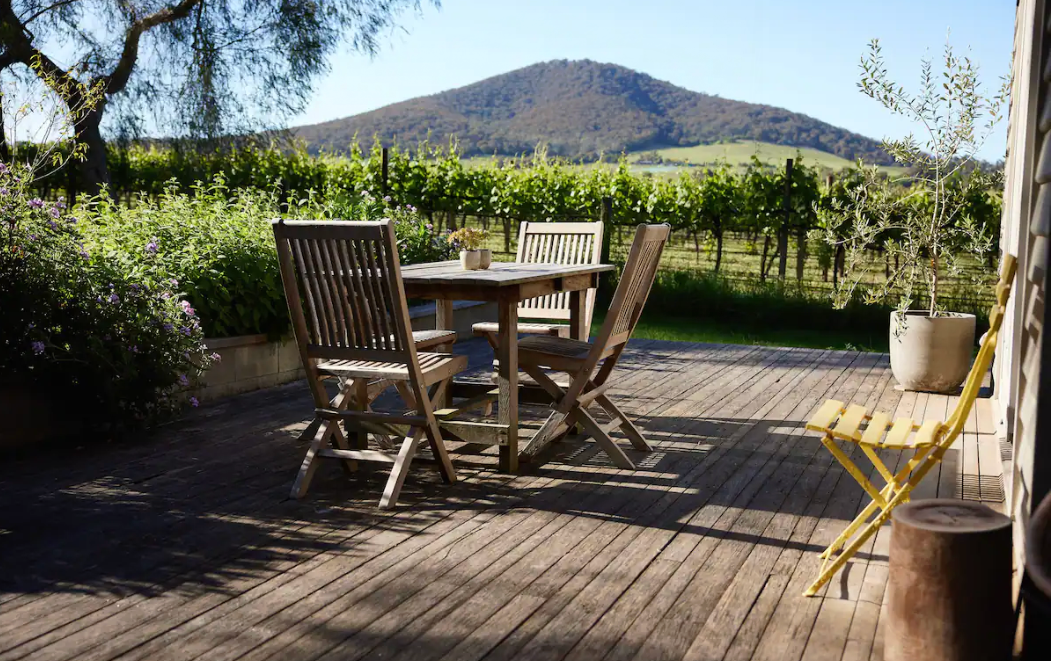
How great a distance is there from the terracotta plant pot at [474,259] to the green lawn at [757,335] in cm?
443

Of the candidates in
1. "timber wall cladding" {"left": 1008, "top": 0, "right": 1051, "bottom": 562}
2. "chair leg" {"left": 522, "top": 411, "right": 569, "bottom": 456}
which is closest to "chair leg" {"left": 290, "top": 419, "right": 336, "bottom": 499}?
"chair leg" {"left": 522, "top": 411, "right": 569, "bottom": 456}

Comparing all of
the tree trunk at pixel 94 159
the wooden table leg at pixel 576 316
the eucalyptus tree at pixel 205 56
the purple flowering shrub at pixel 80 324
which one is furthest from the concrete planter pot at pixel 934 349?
the tree trunk at pixel 94 159

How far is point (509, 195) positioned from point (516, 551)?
8831 millimetres

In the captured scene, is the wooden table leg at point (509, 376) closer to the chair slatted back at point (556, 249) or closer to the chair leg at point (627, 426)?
the chair leg at point (627, 426)

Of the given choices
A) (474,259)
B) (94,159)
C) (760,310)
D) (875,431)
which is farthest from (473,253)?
(94,159)

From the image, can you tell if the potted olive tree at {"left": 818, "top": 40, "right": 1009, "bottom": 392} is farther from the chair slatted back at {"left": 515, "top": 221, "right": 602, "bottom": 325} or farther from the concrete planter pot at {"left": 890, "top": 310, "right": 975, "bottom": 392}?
the chair slatted back at {"left": 515, "top": 221, "right": 602, "bottom": 325}

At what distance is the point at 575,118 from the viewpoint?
34.1m

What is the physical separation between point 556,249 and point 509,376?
1.86 meters

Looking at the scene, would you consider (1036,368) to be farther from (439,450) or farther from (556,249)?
(556,249)

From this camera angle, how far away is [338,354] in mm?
3840

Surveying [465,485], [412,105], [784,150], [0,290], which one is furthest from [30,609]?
[412,105]

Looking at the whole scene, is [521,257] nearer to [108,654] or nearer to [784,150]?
[108,654]

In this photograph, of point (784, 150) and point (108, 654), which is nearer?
point (108, 654)

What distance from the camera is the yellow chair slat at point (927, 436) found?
269 centimetres
